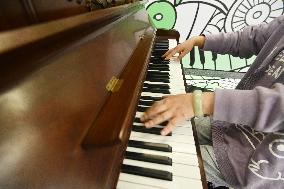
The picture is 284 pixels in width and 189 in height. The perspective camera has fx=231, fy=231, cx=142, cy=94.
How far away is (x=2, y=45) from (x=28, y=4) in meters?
0.26

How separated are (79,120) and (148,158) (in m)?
0.29

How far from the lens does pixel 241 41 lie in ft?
5.76

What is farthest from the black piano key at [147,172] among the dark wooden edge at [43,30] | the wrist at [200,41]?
the wrist at [200,41]

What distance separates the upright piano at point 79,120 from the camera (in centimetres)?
47

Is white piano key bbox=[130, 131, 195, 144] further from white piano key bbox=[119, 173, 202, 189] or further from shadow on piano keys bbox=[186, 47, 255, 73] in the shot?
shadow on piano keys bbox=[186, 47, 255, 73]

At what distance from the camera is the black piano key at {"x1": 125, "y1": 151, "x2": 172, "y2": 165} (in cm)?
80

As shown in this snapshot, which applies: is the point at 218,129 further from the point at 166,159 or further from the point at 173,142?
the point at 166,159

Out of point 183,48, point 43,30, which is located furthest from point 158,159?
point 183,48

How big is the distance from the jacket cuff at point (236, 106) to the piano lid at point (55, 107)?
36 centimetres

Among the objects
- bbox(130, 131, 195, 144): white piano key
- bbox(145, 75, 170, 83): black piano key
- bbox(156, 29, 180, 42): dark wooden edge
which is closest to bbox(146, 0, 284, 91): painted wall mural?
bbox(156, 29, 180, 42): dark wooden edge

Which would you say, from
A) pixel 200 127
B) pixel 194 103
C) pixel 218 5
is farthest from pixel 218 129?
pixel 218 5

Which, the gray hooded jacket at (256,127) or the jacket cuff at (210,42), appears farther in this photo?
the jacket cuff at (210,42)

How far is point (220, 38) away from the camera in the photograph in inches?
70.9

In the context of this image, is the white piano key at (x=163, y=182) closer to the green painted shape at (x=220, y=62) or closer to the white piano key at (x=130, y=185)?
the white piano key at (x=130, y=185)
